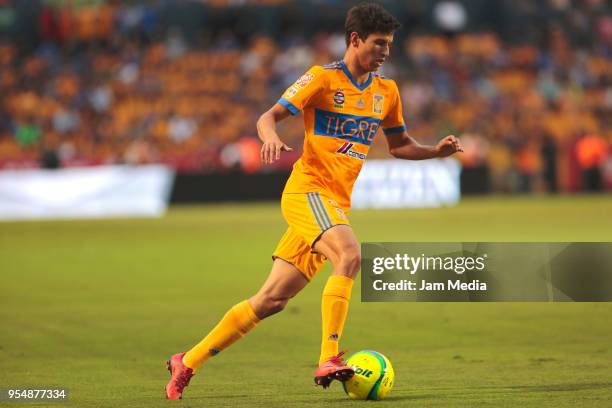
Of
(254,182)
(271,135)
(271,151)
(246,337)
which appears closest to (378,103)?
(271,135)

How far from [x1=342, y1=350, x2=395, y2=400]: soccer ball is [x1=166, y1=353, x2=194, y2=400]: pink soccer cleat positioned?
3.24 feet

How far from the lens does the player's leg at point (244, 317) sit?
6961 millimetres

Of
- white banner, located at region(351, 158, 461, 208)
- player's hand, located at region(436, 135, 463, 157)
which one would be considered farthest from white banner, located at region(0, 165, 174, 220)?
player's hand, located at region(436, 135, 463, 157)

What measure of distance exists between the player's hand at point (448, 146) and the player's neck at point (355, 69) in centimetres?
74

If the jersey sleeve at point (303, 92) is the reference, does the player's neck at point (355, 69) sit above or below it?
above

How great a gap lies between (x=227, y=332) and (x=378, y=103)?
1.71 m

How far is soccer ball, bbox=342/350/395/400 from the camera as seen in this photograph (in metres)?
6.71

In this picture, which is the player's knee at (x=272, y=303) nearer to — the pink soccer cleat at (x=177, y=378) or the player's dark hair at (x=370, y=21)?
the pink soccer cleat at (x=177, y=378)

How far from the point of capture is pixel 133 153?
32281 millimetres

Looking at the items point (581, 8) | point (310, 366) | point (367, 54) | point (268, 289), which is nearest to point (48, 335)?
point (310, 366)

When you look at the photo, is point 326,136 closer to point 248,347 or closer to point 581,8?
point 248,347

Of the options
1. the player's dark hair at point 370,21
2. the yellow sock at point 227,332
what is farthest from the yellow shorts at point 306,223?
the player's dark hair at point 370,21

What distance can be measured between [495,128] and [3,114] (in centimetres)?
1493

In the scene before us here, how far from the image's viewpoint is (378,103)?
23.8 ft
